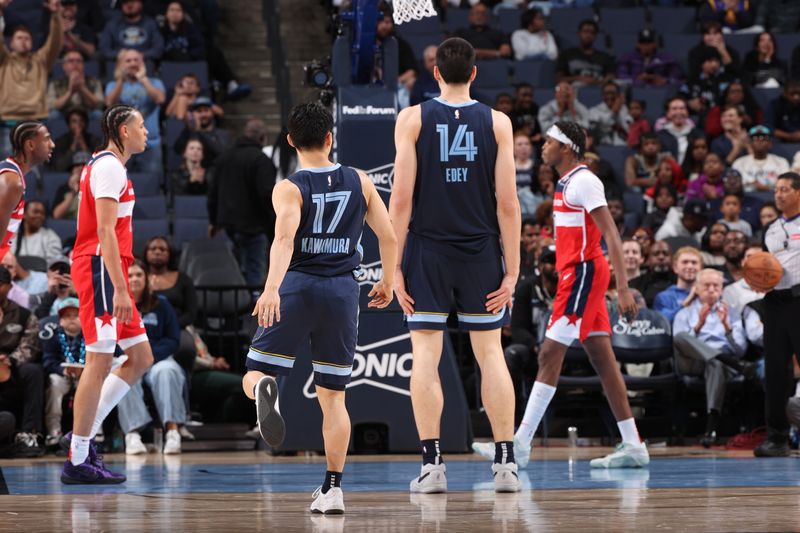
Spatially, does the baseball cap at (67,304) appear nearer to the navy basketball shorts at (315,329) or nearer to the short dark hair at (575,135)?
the short dark hair at (575,135)

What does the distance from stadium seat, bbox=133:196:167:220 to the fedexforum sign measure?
4.50 metres

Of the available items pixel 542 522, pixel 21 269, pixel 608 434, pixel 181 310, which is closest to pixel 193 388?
pixel 181 310

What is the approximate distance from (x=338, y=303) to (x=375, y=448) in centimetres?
397

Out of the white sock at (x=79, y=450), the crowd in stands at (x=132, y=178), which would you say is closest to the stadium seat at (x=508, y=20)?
the crowd in stands at (x=132, y=178)

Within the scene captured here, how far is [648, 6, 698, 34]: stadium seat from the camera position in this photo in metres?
17.3

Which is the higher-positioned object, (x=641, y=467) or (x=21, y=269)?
(x=21, y=269)

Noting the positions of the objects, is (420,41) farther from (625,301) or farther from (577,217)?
(625,301)

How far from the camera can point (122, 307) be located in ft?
22.3

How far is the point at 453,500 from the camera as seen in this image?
19.1 ft

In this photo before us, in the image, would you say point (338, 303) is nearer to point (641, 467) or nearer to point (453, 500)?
point (453, 500)

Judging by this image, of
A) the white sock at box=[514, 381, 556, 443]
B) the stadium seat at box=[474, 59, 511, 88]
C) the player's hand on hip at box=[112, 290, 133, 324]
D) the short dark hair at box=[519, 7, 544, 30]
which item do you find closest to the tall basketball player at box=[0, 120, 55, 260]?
the player's hand on hip at box=[112, 290, 133, 324]

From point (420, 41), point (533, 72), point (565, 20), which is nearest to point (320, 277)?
point (420, 41)

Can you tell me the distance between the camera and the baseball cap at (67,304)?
10.2 metres

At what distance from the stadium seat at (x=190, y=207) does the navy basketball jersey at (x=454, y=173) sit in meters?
7.07
